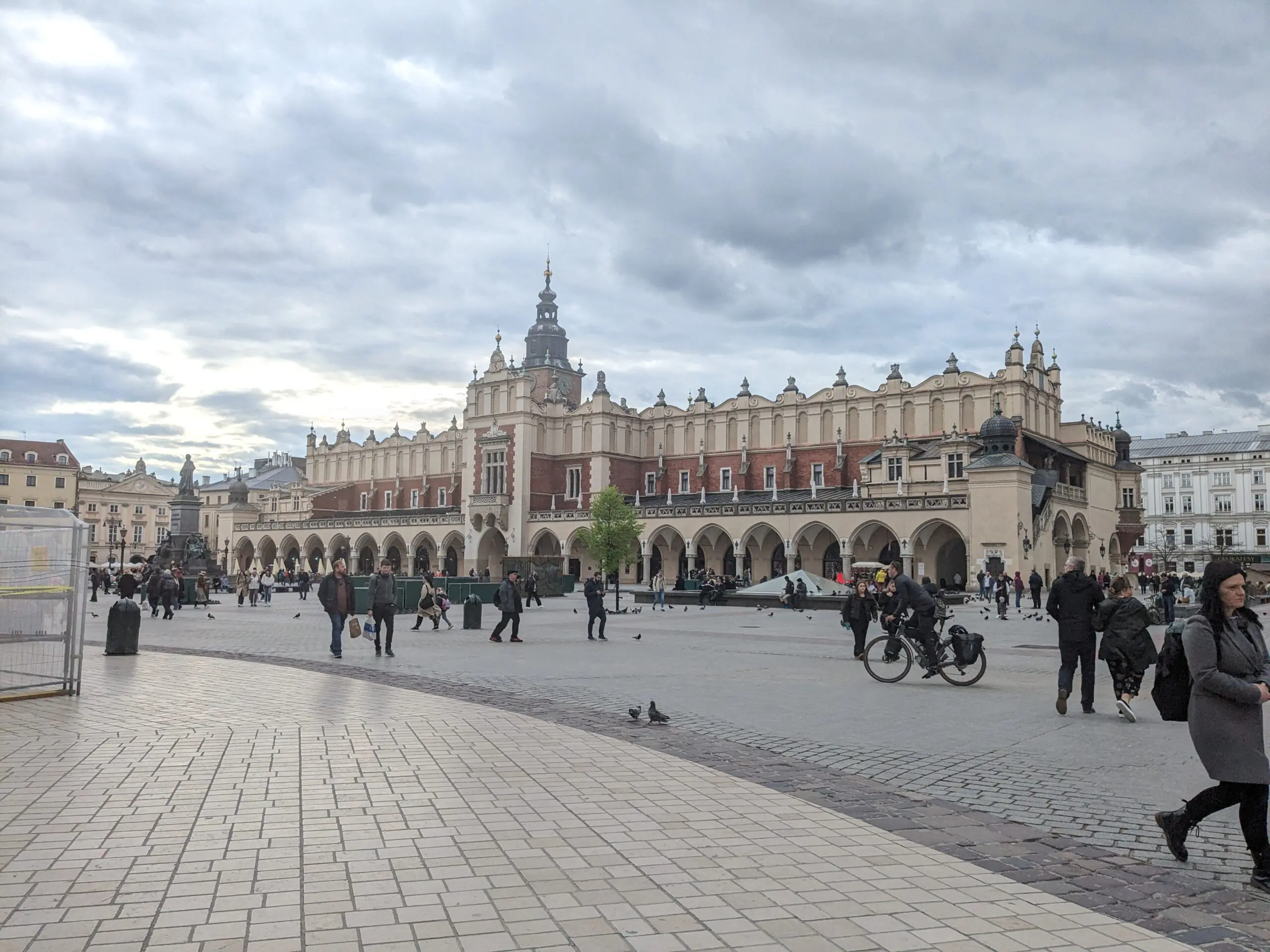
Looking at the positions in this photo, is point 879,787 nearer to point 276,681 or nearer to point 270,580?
point 276,681

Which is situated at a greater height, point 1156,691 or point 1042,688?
point 1156,691

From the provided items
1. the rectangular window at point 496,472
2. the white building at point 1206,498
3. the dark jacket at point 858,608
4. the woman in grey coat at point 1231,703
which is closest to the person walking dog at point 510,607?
the dark jacket at point 858,608

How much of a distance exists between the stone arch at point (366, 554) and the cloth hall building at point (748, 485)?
180 millimetres

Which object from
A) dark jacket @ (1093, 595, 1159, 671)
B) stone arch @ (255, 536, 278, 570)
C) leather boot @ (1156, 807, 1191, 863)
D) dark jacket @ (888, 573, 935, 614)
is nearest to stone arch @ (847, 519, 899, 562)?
dark jacket @ (888, 573, 935, 614)

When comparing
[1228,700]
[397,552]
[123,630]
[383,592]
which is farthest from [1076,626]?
[397,552]

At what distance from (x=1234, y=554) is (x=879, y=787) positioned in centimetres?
7570

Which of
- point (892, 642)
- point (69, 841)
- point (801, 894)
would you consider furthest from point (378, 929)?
point (892, 642)

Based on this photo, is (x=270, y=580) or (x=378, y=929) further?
(x=270, y=580)

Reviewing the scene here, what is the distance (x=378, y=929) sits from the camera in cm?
403

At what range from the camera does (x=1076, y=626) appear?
1020 cm

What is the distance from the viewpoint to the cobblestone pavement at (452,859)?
4.06m

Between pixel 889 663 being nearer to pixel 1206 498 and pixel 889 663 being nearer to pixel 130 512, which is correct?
pixel 1206 498

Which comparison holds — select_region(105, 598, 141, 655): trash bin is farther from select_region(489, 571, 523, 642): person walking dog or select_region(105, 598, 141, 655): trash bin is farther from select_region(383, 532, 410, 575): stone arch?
select_region(383, 532, 410, 575): stone arch

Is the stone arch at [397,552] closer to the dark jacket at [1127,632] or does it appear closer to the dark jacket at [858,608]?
the dark jacket at [858,608]
